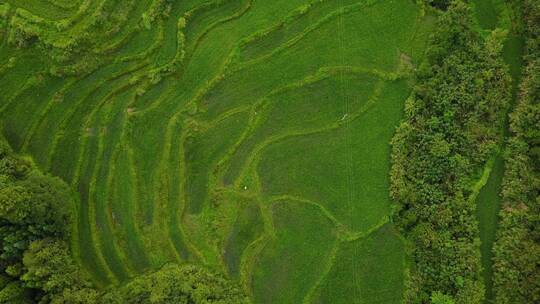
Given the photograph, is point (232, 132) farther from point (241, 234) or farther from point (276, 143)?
point (241, 234)

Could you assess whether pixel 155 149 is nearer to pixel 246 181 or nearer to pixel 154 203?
pixel 154 203

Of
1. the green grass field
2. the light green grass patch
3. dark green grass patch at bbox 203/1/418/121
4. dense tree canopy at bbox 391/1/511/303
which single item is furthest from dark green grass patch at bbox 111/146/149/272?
the green grass field

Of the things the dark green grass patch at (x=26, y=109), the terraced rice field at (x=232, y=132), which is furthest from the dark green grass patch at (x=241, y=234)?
the dark green grass patch at (x=26, y=109)

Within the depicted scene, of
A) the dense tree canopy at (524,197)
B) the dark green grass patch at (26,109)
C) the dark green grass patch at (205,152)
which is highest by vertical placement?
the dark green grass patch at (26,109)

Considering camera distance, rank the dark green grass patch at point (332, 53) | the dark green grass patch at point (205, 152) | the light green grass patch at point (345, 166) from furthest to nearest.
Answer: the dark green grass patch at point (332, 53), the dark green grass patch at point (205, 152), the light green grass patch at point (345, 166)

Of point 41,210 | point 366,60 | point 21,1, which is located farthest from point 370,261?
point 21,1

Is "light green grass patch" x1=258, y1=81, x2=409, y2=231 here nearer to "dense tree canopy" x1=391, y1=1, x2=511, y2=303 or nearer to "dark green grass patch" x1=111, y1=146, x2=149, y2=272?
"dense tree canopy" x1=391, y1=1, x2=511, y2=303

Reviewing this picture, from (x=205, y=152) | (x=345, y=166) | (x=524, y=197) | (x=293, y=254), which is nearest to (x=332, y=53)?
(x=345, y=166)

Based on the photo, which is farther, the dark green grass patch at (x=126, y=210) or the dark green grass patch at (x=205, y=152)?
the dark green grass patch at (x=205, y=152)

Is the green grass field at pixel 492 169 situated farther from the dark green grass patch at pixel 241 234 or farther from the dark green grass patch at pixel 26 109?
the dark green grass patch at pixel 26 109
